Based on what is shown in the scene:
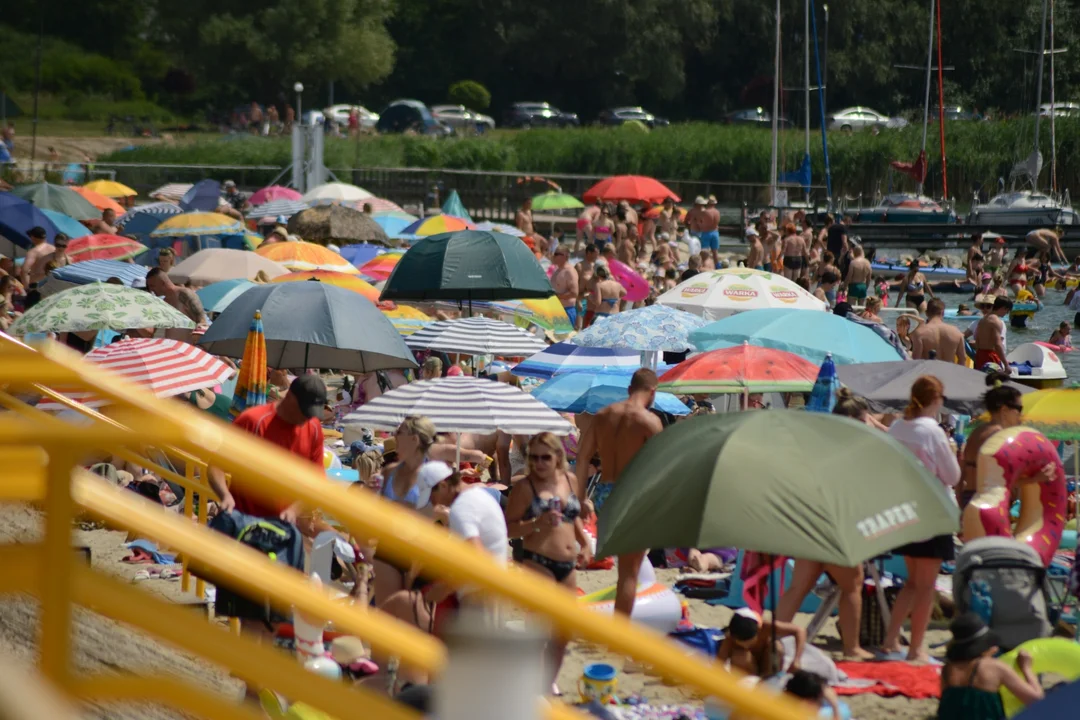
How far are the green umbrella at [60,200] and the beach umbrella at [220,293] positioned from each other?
8613 mm

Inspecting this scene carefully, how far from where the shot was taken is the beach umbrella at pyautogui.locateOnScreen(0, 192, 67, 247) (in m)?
18.4

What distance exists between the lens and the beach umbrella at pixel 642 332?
1060 cm

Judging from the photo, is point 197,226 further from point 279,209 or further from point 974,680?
point 974,680

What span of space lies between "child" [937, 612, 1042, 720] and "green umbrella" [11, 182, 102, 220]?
18531mm

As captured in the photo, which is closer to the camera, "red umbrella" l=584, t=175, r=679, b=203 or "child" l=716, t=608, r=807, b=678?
"child" l=716, t=608, r=807, b=678

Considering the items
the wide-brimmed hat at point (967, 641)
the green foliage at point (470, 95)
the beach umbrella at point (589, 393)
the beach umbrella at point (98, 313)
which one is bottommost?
the wide-brimmed hat at point (967, 641)

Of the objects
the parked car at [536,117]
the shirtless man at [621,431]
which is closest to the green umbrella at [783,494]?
the shirtless man at [621,431]

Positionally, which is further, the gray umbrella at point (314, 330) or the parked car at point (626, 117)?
the parked car at point (626, 117)

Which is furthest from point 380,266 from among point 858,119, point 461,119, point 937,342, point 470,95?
point 470,95

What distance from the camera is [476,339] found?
11.1m

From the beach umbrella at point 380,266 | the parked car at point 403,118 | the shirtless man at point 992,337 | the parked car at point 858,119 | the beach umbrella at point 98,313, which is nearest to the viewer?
the beach umbrella at point 98,313

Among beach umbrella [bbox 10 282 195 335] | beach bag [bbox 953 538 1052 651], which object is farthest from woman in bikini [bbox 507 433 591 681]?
beach umbrella [bbox 10 282 195 335]

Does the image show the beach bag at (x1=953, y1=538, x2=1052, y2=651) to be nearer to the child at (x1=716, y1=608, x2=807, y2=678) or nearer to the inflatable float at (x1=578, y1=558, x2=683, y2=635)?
the child at (x1=716, y1=608, x2=807, y2=678)

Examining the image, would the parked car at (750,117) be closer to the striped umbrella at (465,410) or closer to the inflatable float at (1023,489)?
the striped umbrella at (465,410)
